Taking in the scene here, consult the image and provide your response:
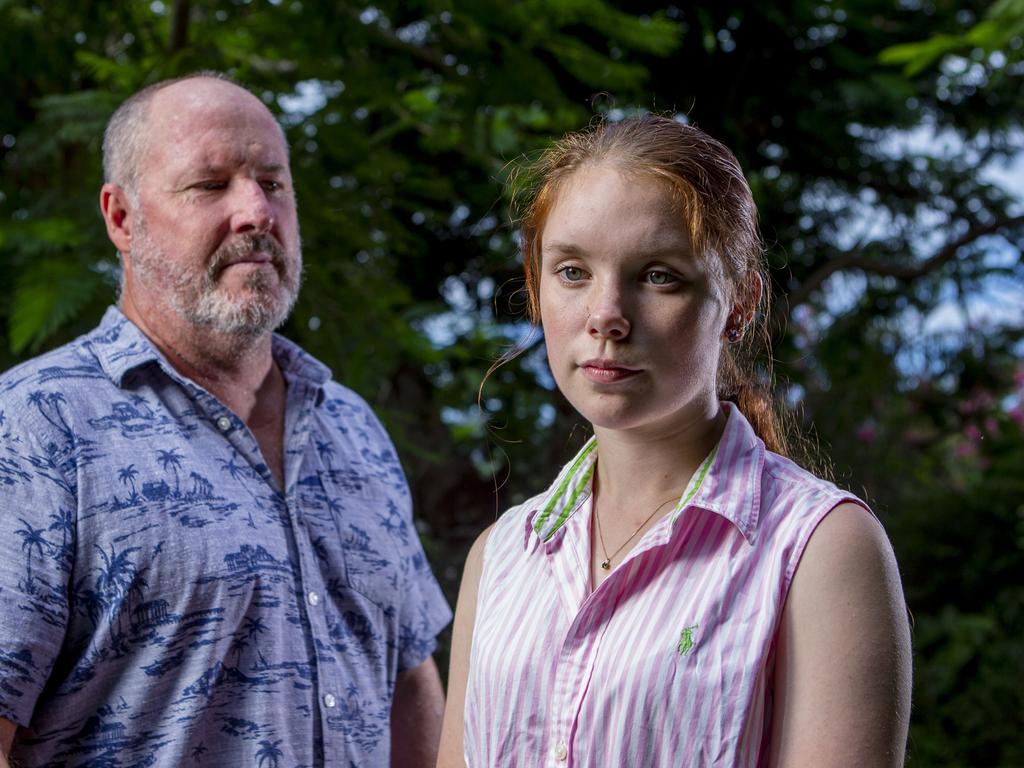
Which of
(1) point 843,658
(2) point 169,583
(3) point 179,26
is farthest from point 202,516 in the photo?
(3) point 179,26

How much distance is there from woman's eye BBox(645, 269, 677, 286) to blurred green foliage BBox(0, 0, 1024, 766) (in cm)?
78

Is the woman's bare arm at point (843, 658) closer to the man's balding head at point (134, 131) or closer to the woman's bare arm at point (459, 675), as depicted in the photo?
the woman's bare arm at point (459, 675)

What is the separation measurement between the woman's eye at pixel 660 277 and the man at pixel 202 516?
1044mm

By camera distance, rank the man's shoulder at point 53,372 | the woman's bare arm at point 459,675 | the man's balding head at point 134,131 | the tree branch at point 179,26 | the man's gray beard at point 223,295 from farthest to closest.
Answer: the tree branch at point 179,26 → the man's balding head at point 134,131 → the man's gray beard at point 223,295 → the man's shoulder at point 53,372 → the woman's bare arm at point 459,675

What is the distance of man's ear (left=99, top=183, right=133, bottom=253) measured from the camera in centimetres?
228

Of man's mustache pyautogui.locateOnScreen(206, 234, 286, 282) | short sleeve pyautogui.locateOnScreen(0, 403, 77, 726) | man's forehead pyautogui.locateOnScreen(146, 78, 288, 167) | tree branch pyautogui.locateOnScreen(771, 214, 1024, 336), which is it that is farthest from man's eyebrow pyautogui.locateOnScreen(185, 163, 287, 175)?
tree branch pyautogui.locateOnScreen(771, 214, 1024, 336)

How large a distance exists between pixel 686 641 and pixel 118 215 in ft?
5.14

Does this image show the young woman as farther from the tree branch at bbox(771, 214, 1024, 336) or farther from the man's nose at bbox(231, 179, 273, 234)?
the tree branch at bbox(771, 214, 1024, 336)

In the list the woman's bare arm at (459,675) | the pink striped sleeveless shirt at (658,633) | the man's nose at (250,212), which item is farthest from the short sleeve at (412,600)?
the pink striped sleeveless shirt at (658,633)

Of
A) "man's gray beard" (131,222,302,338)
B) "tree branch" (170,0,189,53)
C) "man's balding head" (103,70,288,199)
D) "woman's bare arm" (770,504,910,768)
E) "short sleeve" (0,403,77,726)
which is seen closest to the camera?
"woman's bare arm" (770,504,910,768)

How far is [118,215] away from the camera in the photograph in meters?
2.29

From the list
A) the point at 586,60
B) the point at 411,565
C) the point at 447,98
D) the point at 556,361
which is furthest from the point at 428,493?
the point at 556,361

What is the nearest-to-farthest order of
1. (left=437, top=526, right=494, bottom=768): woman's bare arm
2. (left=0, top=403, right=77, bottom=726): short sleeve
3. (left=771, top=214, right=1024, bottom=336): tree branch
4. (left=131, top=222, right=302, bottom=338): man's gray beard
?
1. (left=437, top=526, right=494, bottom=768): woman's bare arm
2. (left=0, top=403, right=77, bottom=726): short sleeve
3. (left=131, top=222, right=302, bottom=338): man's gray beard
4. (left=771, top=214, right=1024, bottom=336): tree branch

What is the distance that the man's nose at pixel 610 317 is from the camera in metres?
1.20
